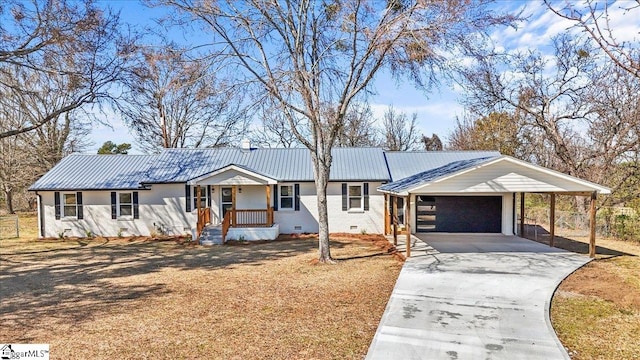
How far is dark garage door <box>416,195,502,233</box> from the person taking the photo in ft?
54.7

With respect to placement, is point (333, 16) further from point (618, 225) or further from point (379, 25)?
point (618, 225)

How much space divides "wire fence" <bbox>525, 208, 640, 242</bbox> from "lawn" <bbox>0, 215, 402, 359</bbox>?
10.3 metres

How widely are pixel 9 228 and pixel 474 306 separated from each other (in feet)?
80.4

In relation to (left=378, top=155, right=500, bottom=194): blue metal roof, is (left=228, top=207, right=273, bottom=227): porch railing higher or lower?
lower

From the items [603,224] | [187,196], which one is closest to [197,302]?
[187,196]

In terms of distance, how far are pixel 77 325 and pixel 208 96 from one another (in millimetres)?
6968

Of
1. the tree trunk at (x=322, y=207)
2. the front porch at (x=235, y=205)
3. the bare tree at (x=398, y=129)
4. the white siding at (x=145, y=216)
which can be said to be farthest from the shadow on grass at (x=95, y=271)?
the bare tree at (x=398, y=129)

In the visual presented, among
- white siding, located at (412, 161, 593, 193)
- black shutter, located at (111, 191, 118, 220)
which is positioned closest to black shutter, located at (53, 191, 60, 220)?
black shutter, located at (111, 191, 118, 220)

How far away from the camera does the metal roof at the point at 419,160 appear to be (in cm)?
1873

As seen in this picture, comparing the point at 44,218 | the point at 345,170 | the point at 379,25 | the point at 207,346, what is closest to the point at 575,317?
the point at 207,346

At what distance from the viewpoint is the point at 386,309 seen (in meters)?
7.11

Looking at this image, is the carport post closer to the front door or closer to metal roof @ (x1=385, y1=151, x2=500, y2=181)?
metal roof @ (x1=385, y1=151, x2=500, y2=181)

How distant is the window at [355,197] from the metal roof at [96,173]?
977 cm

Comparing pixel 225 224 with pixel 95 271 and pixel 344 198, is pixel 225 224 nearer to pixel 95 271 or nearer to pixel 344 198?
pixel 344 198
